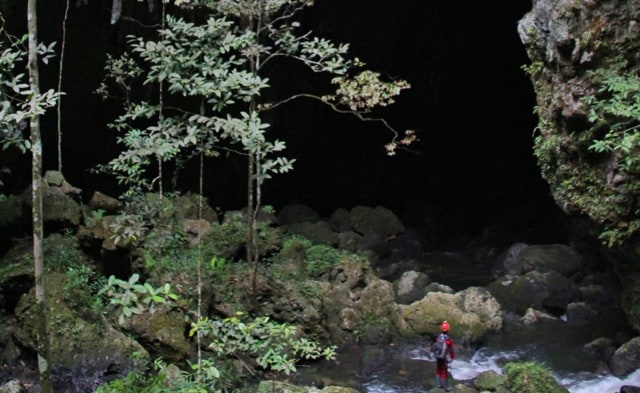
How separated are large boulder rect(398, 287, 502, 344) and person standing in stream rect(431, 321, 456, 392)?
1900 millimetres

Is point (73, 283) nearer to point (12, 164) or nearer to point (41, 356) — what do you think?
point (41, 356)

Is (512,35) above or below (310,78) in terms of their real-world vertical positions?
above

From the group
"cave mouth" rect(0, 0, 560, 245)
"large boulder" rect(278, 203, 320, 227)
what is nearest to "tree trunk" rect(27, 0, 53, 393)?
"cave mouth" rect(0, 0, 560, 245)

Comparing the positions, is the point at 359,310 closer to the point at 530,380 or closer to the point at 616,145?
the point at 530,380

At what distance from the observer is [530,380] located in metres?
8.99

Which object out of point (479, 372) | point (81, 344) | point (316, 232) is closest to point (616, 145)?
point (479, 372)

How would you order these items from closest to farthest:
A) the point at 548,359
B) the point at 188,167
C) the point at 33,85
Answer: the point at 33,85 < the point at 548,359 < the point at 188,167

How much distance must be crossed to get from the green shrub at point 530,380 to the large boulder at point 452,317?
229 centimetres

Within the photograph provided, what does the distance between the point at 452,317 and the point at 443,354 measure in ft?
8.25

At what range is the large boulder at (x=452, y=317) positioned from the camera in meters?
11.7

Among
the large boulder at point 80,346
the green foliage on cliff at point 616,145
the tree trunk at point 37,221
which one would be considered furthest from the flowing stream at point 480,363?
the tree trunk at point 37,221

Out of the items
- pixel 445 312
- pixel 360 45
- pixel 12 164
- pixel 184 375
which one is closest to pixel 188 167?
pixel 12 164

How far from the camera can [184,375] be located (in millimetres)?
5996

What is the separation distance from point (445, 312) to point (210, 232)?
513cm
